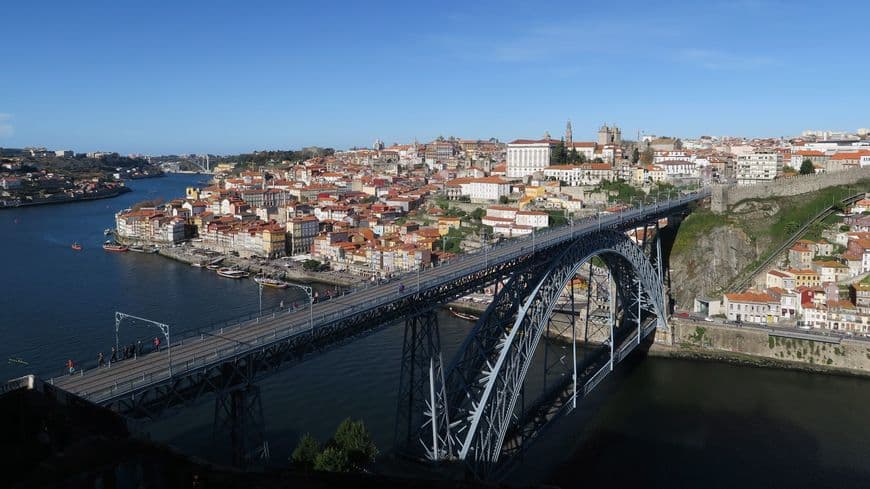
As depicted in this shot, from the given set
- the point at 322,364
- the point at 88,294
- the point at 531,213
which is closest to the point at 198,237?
A: the point at 88,294

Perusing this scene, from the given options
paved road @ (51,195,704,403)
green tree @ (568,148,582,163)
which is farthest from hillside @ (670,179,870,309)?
green tree @ (568,148,582,163)

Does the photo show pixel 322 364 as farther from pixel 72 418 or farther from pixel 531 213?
pixel 531 213

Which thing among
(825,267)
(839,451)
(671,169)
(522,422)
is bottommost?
(839,451)

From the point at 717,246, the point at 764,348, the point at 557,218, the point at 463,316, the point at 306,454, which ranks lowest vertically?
the point at 764,348

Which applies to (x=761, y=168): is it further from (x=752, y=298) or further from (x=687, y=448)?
(x=687, y=448)

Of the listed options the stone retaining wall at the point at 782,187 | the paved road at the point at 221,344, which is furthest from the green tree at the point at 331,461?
the stone retaining wall at the point at 782,187

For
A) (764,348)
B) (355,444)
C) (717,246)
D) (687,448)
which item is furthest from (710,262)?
(355,444)

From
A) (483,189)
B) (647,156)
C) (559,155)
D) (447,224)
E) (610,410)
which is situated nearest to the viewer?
(610,410)
